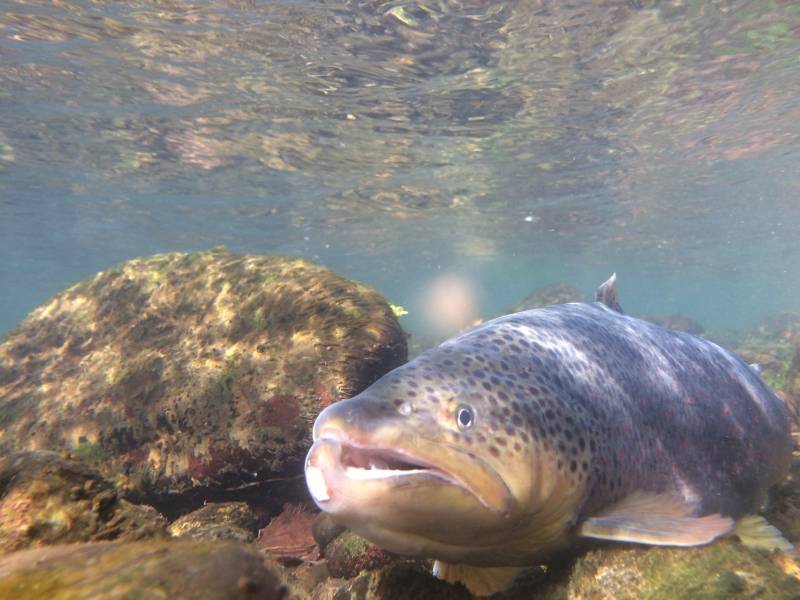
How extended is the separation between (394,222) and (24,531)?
1302 inches

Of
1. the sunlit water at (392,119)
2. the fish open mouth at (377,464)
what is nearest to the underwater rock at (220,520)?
the fish open mouth at (377,464)

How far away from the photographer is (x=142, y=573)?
4.50ft

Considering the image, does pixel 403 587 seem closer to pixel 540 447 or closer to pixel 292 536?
pixel 540 447

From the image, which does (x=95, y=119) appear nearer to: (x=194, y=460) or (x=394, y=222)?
(x=194, y=460)

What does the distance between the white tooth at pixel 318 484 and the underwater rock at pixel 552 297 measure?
1945 centimetres

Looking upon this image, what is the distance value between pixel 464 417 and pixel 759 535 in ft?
7.23

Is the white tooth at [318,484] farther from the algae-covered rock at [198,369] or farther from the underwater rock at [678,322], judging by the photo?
the underwater rock at [678,322]

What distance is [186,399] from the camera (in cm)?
513

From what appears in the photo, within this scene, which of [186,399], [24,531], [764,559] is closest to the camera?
[24,531]

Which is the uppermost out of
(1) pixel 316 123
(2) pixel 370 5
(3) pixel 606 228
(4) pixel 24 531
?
(2) pixel 370 5

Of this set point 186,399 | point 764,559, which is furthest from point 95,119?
point 764,559

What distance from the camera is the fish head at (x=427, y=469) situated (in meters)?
2.07

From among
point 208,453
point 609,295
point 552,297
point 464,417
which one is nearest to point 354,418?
point 464,417

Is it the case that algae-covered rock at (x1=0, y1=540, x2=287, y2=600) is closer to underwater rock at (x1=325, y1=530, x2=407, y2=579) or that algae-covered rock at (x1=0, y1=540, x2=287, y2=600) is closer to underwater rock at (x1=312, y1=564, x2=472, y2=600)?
underwater rock at (x1=312, y1=564, x2=472, y2=600)
